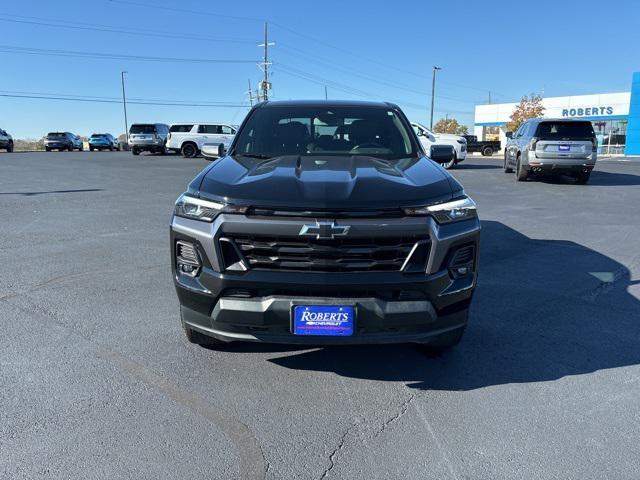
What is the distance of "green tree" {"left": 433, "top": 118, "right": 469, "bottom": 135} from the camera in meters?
112

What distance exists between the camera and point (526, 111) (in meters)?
55.6

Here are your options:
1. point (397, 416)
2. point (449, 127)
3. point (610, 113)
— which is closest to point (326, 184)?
point (397, 416)

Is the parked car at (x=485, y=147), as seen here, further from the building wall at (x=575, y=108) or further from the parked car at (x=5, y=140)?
the parked car at (x=5, y=140)

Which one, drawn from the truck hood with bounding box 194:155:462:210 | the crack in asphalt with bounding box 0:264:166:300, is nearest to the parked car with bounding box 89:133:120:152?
the crack in asphalt with bounding box 0:264:166:300

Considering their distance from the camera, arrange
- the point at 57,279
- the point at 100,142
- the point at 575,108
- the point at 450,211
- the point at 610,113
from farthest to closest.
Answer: the point at 575,108 → the point at 610,113 → the point at 100,142 → the point at 57,279 → the point at 450,211

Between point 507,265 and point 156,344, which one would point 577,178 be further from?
point 156,344

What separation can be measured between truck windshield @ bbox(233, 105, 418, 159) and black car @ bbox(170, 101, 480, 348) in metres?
1.28

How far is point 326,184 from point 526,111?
5868 cm

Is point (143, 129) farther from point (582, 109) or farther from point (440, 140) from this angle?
point (582, 109)

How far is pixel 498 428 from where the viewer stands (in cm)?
283

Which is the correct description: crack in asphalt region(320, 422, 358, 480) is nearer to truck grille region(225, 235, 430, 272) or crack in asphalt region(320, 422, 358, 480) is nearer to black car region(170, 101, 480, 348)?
black car region(170, 101, 480, 348)

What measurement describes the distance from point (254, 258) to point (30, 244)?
5.37 meters

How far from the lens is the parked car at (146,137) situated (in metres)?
31.2

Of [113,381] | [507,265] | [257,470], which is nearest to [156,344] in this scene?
[113,381]
